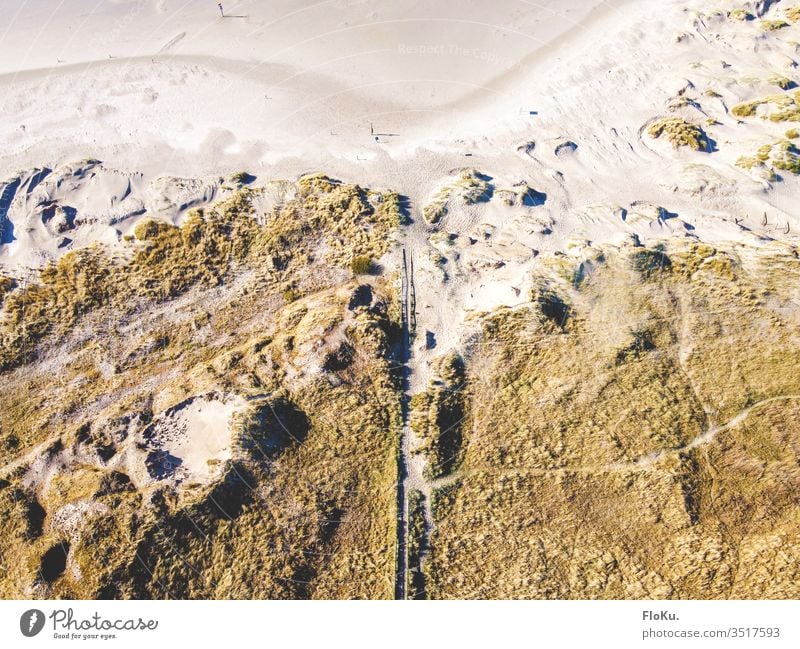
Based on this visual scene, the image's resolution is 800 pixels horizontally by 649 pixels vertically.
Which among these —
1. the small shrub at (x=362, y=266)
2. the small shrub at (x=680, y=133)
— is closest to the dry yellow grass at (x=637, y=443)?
the small shrub at (x=362, y=266)

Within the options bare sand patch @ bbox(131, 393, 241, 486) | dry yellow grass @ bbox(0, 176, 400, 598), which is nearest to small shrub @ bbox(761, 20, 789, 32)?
dry yellow grass @ bbox(0, 176, 400, 598)

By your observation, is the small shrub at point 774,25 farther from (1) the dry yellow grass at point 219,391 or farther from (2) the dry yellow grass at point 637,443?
(1) the dry yellow grass at point 219,391

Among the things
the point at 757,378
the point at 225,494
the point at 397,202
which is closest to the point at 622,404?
the point at 757,378

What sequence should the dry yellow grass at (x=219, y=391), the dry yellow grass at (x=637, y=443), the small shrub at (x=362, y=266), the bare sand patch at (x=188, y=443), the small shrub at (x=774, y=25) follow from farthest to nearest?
1. the small shrub at (x=774, y=25)
2. the small shrub at (x=362, y=266)
3. the bare sand patch at (x=188, y=443)
4. the dry yellow grass at (x=219, y=391)
5. the dry yellow grass at (x=637, y=443)

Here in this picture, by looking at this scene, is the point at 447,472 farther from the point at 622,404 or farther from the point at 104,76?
the point at 104,76

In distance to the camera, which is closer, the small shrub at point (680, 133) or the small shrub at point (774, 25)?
the small shrub at point (680, 133)

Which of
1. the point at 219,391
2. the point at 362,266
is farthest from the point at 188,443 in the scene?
the point at 362,266

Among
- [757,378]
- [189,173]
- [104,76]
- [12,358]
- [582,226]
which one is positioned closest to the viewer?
[757,378]

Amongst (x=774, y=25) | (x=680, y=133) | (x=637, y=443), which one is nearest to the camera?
(x=637, y=443)

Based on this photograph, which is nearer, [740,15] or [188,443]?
[188,443]

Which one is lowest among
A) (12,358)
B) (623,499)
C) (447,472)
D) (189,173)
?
(623,499)

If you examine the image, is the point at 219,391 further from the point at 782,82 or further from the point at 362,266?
the point at 782,82
